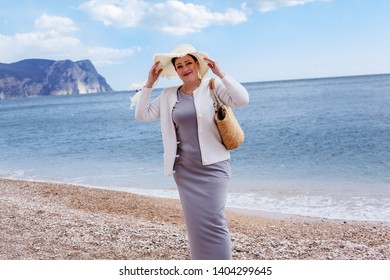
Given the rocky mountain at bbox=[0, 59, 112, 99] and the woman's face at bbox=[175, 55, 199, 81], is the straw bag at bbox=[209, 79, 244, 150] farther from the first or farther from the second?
the rocky mountain at bbox=[0, 59, 112, 99]

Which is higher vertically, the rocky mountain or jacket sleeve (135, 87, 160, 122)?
the rocky mountain

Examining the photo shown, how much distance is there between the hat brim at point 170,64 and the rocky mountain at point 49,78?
106330 mm

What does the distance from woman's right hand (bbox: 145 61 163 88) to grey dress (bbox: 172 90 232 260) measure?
0.19 meters

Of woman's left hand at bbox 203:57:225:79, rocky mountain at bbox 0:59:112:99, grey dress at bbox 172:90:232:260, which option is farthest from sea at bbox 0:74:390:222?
rocky mountain at bbox 0:59:112:99

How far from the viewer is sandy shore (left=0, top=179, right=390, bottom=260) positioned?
4.58 metres

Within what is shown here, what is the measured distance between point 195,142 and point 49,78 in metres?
144

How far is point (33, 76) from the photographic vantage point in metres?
130

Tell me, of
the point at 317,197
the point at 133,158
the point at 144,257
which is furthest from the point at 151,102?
the point at 133,158

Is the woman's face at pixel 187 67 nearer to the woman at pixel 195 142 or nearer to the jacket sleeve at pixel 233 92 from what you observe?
the woman at pixel 195 142

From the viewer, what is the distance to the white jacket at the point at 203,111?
2.65 m

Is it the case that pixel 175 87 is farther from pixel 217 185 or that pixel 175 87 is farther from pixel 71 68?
pixel 71 68

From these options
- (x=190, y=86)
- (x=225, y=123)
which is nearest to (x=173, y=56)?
(x=190, y=86)

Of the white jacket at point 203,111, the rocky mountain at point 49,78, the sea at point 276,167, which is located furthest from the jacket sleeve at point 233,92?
the rocky mountain at point 49,78

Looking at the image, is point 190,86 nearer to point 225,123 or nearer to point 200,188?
point 225,123
